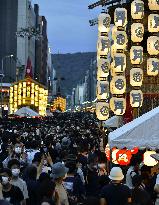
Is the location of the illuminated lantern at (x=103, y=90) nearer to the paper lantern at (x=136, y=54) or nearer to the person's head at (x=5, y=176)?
the paper lantern at (x=136, y=54)

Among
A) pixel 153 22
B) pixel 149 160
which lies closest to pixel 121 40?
pixel 153 22

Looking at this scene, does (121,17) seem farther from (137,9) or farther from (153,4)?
(153,4)

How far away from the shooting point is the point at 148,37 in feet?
101

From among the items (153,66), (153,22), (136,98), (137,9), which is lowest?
(136,98)

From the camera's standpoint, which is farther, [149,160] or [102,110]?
[102,110]

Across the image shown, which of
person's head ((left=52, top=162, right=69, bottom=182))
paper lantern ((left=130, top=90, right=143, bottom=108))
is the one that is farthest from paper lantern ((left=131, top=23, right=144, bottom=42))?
person's head ((left=52, top=162, right=69, bottom=182))

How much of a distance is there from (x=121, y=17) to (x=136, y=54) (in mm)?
2860

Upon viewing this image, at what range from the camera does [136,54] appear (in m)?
30.6

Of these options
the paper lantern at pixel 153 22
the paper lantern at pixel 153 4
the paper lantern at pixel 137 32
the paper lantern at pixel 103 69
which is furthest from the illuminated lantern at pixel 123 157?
the paper lantern at pixel 103 69

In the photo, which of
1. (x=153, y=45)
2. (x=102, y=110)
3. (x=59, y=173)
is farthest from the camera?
(x=102, y=110)

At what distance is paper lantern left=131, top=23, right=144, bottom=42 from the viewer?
3070 cm

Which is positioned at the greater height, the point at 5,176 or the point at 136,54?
the point at 136,54

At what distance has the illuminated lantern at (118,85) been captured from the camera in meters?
31.3

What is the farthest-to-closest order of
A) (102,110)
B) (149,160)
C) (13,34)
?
(13,34) → (102,110) → (149,160)
